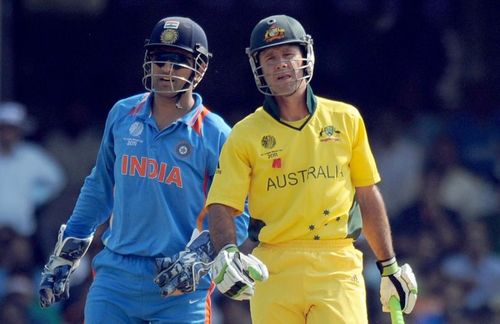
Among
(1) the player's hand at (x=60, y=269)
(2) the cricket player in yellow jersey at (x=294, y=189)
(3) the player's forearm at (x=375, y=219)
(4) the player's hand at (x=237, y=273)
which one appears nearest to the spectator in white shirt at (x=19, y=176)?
(1) the player's hand at (x=60, y=269)

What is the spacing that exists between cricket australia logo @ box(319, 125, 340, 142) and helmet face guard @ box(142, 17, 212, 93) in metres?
0.72

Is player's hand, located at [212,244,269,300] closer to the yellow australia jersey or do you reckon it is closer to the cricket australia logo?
the yellow australia jersey

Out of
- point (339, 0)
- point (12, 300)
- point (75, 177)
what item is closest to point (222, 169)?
point (12, 300)

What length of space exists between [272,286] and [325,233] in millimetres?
317

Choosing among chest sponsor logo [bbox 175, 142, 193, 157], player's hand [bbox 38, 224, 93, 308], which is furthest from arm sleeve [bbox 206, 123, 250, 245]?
player's hand [bbox 38, 224, 93, 308]

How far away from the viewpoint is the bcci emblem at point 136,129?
6.84 meters

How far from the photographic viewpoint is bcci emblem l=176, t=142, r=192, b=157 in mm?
6781

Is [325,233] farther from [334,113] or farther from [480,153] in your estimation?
[480,153]

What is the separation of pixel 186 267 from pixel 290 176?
61cm

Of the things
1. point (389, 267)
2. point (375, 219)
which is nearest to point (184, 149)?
point (375, 219)

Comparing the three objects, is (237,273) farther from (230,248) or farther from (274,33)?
(274,33)

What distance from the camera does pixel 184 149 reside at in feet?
22.3

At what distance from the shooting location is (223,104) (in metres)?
12.6

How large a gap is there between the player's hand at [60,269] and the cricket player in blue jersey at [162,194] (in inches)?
7.5
